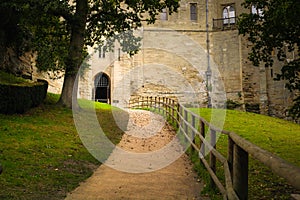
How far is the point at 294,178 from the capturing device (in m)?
2.18

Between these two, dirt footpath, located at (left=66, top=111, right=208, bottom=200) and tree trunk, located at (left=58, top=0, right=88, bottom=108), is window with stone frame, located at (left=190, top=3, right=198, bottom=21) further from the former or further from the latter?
dirt footpath, located at (left=66, top=111, right=208, bottom=200)

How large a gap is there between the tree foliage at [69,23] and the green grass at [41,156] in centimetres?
296

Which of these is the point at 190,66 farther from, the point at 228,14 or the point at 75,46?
the point at 75,46

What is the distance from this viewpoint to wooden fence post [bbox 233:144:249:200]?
3736 millimetres

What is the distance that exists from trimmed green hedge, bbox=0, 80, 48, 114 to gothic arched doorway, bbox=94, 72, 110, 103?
18.2 m

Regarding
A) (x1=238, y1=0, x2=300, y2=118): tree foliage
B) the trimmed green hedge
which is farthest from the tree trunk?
(x1=238, y1=0, x2=300, y2=118): tree foliage

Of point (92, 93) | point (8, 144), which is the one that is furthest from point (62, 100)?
point (92, 93)

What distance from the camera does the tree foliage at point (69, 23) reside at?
1384cm

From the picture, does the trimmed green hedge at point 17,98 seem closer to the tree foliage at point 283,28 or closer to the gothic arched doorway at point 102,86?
the tree foliage at point 283,28

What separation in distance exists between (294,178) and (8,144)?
24.3 feet

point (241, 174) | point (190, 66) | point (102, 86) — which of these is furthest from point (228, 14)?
point (241, 174)

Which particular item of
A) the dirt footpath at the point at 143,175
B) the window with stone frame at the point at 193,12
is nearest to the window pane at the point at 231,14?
the window with stone frame at the point at 193,12

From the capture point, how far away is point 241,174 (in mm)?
3762

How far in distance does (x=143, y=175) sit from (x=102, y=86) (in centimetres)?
2492
